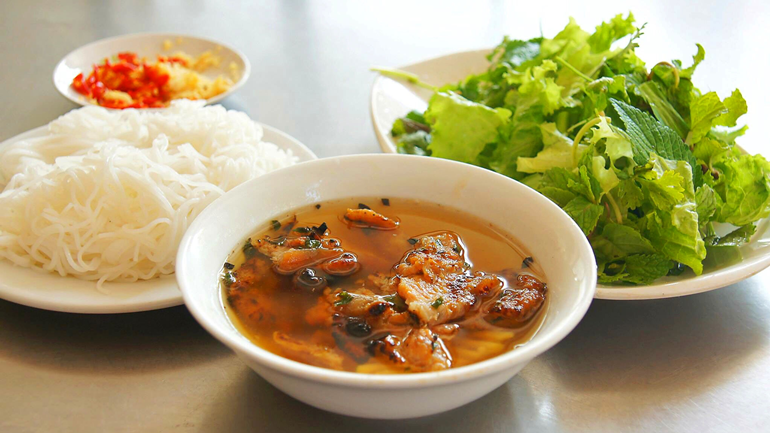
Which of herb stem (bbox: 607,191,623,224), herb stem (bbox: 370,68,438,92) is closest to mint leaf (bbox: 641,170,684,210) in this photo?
herb stem (bbox: 607,191,623,224)

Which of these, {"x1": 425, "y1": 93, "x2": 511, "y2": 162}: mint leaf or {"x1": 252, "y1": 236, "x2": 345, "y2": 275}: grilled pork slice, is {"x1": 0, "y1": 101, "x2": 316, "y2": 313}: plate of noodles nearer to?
{"x1": 252, "y1": 236, "x2": 345, "y2": 275}: grilled pork slice

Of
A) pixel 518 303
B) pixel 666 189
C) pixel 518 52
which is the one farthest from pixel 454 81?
pixel 518 303

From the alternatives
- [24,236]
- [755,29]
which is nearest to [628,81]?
[24,236]

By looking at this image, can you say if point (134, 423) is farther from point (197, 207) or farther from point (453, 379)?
point (453, 379)

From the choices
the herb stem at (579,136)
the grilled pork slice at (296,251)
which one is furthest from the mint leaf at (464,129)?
the grilled pork slice at (296,251)

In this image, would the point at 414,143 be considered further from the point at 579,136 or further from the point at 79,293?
the point at 79,293

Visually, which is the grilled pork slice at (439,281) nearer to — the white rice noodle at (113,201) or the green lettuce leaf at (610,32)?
the white rice noodle at (113,201)
